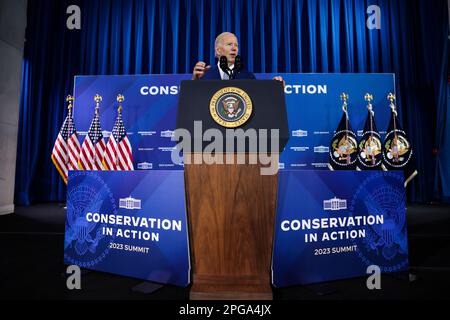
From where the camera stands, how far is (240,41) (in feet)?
19.6

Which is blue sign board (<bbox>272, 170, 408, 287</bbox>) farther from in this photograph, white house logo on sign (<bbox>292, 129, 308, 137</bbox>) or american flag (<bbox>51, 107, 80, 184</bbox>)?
american flag (<bbox>51, 107, 80, 184</bbox>)

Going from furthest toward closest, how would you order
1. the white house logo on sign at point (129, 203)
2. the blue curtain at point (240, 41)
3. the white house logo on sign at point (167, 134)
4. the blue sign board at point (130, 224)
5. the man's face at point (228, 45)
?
1. the blue curtain at point (240, 41)
2. the white house logo on sign at point (167, 134)
3. the man's face at point (228, 45)
4. the white house logo on sign at point (129, 203)
5. the blue sign board at point (130, 224)

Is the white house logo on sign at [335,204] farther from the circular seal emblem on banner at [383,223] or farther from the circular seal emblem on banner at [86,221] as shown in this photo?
the circular seal emblem on banner at [86,221]

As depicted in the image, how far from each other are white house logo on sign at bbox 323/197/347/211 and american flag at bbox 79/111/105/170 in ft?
11.8

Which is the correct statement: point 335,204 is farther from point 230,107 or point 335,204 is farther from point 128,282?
point 128,282

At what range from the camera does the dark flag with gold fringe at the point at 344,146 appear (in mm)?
4285

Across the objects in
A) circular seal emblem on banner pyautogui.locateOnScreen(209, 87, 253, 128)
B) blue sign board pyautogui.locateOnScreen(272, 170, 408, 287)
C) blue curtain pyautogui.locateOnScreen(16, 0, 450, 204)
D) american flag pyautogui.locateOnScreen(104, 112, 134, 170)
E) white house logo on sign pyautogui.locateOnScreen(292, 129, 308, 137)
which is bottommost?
blue sign board pyautogui.locateOnScreen(272, 170, 408, 287)

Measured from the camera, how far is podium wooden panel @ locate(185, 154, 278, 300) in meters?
1.16

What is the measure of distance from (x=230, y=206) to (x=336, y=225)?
0.79 metres

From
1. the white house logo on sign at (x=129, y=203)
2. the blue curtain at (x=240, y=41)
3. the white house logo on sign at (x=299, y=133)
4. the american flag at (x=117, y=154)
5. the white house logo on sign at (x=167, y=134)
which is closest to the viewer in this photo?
the white house logo on sign at (x=129, y=203)

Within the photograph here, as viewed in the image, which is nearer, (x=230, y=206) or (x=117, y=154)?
(x=230, y=206)

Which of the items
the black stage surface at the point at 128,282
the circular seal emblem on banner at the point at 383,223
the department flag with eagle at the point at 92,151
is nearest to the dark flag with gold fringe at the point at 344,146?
the black stage surface at the point at 128,282

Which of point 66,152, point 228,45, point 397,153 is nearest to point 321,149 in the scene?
point 397,153

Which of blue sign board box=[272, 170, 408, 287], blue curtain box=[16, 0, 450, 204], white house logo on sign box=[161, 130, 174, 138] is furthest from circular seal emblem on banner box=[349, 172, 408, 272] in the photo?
blue curtain box=[16, 0, 450, 204]
